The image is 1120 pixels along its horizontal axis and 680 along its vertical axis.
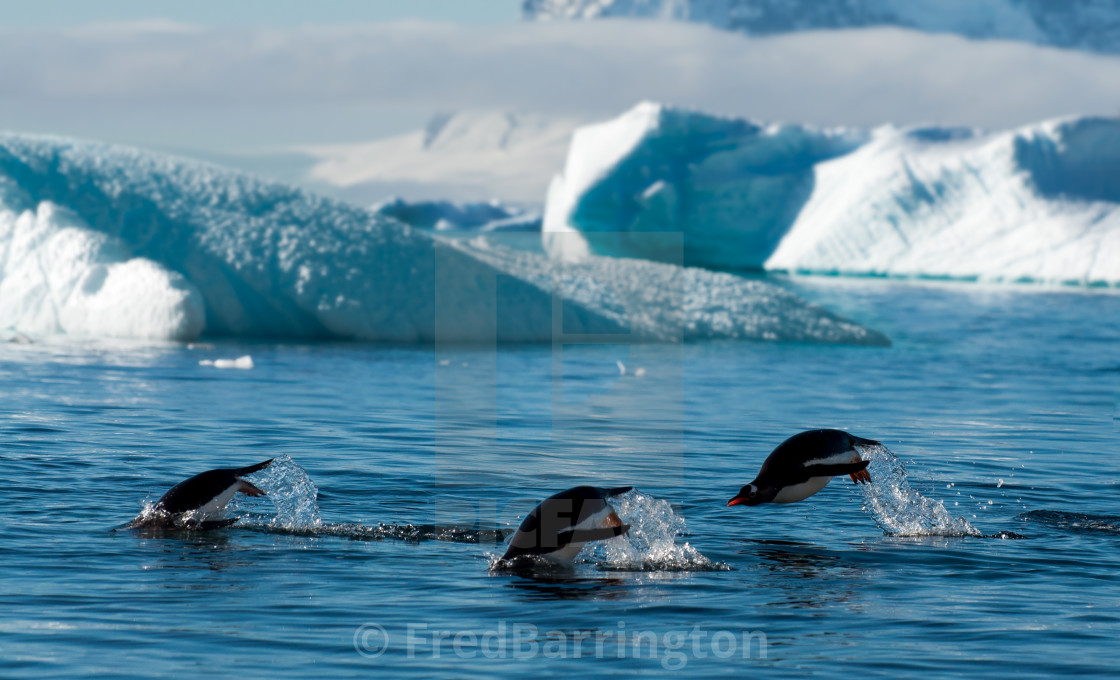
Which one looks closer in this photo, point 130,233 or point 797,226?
point 130,233

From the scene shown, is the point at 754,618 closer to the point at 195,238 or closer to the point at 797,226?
the point at 195,238

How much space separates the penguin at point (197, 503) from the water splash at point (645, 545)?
1939 millimetres

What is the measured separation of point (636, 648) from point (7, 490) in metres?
4.44

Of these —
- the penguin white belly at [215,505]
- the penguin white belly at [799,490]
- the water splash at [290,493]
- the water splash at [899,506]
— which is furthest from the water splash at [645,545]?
the penguin white belly at [215,505]

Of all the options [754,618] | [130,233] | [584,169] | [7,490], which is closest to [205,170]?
[130,233]

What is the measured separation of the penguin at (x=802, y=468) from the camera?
6723 millimetres

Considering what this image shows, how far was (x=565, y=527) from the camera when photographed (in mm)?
5840

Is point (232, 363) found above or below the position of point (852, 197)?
below

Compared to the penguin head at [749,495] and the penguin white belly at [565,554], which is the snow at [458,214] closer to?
the penguin head at [749,495]

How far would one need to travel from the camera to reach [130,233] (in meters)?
17.9

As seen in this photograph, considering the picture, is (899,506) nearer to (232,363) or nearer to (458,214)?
(232,363)

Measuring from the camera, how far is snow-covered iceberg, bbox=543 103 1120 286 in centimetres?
3956

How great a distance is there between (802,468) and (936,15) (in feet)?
309

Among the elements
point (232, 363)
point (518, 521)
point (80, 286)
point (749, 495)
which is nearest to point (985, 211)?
point (80, 286)
